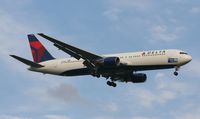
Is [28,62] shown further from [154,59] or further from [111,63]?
[154,59]

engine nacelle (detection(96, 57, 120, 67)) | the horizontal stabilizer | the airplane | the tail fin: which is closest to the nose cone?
the airplane

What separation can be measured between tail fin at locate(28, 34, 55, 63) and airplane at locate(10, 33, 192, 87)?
2.10m

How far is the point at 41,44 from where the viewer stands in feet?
322

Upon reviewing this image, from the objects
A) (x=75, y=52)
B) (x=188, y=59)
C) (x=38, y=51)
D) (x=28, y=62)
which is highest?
(x=38, y=51)

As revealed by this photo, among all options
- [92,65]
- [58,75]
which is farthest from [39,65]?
[92,65]

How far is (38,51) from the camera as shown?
9588cm

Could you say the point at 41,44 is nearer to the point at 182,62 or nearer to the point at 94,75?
the point at 94,75

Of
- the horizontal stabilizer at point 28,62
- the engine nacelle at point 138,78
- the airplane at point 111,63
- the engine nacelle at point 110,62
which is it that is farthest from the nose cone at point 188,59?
the horizontal stabilizer at point 28,62

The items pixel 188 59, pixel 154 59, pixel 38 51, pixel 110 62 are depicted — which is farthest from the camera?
pixel 38 51

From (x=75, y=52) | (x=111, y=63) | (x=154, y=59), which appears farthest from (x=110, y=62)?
(x=154, y=59)

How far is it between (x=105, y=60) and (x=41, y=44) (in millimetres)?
18910

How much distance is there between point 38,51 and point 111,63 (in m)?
18.2

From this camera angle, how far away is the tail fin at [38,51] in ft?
307

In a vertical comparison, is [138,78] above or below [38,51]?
below
